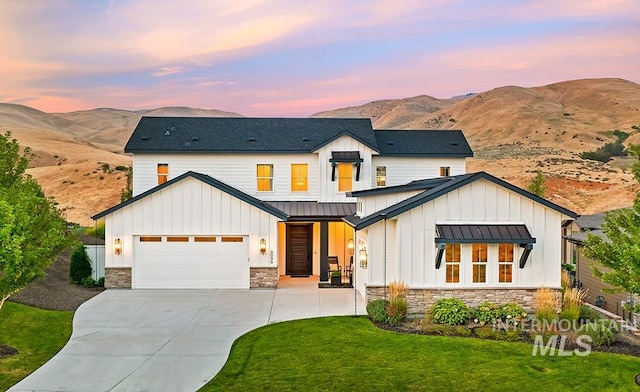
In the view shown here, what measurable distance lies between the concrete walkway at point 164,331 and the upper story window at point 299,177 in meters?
5.08

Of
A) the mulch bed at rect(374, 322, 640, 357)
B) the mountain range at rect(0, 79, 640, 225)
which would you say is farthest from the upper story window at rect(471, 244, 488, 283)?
the mountain range at rect(0, 79, 640, 225)

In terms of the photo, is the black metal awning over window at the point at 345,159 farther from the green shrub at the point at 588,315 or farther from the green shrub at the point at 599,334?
the green shrub at the point at 599,334

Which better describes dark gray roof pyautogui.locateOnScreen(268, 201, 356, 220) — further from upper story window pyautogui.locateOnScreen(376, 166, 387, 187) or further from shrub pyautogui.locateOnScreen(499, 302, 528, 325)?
shrub pyautogui.locateOnScreen(499, 302, 528, 325)

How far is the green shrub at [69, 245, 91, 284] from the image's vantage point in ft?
65.2

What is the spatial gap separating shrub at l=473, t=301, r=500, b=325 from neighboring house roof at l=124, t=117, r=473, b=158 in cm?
1113

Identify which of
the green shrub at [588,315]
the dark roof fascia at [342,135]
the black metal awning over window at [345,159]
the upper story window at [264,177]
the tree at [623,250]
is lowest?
the green shrub at [588,315]

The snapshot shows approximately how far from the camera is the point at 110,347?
11828mm

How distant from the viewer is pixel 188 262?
63.8ft

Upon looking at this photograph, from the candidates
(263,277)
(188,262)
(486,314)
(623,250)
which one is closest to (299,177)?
(263,277)

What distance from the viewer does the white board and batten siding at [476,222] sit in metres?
15.0

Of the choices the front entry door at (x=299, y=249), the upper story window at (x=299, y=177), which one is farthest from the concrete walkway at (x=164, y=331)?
the upper story window at (x=299, y=177)

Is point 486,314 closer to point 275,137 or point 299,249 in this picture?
point 299,249

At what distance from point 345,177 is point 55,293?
1341 cm

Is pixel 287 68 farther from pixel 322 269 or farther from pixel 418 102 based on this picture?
pixel 418 102
